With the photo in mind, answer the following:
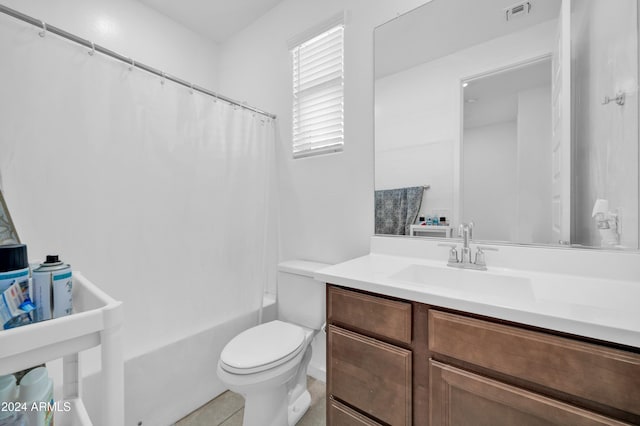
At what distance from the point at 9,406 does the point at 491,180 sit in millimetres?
1615

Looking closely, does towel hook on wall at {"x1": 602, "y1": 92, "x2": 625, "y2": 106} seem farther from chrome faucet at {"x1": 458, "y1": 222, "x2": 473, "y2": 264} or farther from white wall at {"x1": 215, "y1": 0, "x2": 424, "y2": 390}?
white wall at {"x1": 215, "y1": 0, "x2": 424, "y2": 390}

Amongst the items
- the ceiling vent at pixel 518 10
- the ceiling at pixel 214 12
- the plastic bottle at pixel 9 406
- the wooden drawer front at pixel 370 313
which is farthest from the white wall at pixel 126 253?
the ceiling vent at pixel 518 10

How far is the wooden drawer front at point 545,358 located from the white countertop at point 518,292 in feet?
0.13

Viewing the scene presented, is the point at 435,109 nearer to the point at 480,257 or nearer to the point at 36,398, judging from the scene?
the point at 480,257

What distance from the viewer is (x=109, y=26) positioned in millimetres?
1832

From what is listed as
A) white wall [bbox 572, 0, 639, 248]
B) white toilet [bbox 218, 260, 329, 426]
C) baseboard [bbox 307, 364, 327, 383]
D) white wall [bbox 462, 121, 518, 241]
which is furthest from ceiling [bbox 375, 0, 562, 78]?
baseboard [bbox 307, 364, 327, 383]

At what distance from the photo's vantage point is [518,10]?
3.79ft

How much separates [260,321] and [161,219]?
941mm

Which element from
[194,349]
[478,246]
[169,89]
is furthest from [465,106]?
[194,349]

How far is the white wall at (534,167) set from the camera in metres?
1.12

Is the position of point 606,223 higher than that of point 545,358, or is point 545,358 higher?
point 606,223

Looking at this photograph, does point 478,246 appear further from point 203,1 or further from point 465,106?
point 203,1

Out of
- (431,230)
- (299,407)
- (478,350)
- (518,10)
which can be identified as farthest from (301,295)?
(518,10)

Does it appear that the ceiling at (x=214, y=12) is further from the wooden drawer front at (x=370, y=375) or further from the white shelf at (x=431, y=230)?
the wooden drawer front at (x=370, y=375)
